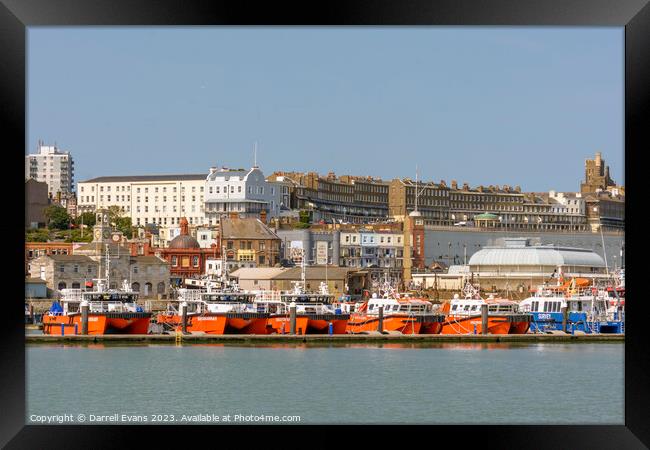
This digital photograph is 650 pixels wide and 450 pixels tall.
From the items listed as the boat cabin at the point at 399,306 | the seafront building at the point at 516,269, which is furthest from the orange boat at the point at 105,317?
the seafront building at the point at 516,269

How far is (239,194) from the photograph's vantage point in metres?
78.2

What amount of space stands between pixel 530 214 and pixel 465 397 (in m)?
82.7

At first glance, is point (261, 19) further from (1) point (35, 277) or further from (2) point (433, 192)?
(2) point (433, 192)

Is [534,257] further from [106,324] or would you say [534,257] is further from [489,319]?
[106,324]

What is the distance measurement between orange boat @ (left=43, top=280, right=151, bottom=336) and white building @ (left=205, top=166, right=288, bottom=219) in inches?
1649

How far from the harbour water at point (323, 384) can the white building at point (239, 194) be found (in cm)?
4594

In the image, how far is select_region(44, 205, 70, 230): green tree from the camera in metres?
73.6

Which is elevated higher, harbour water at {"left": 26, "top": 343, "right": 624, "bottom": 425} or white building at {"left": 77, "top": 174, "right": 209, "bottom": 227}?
white building at {"left": 77, "top": 174, "right": 209, "bottom": 227}

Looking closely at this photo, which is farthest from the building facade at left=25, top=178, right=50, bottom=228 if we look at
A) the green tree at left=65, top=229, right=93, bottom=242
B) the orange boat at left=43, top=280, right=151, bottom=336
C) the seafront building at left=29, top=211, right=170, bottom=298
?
the orange boat at left=43, top=280, right=151, bottom=336

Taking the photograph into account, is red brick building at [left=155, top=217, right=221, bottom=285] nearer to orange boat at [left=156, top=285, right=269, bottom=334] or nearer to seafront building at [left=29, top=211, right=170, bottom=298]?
seafront building at [left=29, top=211, right=170, bottom=298]

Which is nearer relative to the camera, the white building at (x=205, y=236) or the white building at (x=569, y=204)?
the white building at (x=205, y=236)

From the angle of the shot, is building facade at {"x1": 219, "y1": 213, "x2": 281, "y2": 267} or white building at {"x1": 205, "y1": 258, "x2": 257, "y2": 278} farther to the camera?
building facade at {"x1": 219, "y1": 213, "x2": 281, "y2": 267}

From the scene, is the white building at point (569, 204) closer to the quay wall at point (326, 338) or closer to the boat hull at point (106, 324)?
the quay wall at point (326, 338)

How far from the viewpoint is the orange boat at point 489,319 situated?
3666 cm
